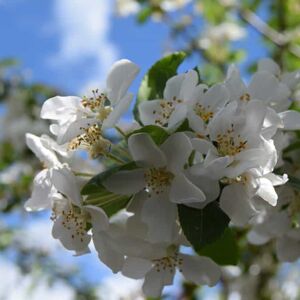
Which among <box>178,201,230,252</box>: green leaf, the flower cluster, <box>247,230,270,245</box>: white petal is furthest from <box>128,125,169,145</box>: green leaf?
<box>247,230,270,245</box>: white petal

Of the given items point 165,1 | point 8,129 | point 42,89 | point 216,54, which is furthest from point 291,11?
point 8,129

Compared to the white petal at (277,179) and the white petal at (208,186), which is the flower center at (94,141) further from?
the white petal at (277,179)

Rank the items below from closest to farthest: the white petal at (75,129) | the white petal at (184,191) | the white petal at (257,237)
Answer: the white petal at (184,191)
the white petal at (75,129)
the white petal at (257,237)

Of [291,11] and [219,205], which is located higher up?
[219,205]

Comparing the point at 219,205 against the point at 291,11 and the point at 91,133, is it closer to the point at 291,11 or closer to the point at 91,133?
the point at 91,133

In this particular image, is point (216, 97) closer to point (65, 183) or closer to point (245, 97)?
point (245, 97)

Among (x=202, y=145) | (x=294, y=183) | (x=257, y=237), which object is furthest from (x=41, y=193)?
(x=257, y=237)

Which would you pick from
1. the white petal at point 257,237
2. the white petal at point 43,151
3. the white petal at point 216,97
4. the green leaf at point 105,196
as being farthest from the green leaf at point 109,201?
the white petal at point 257,237
